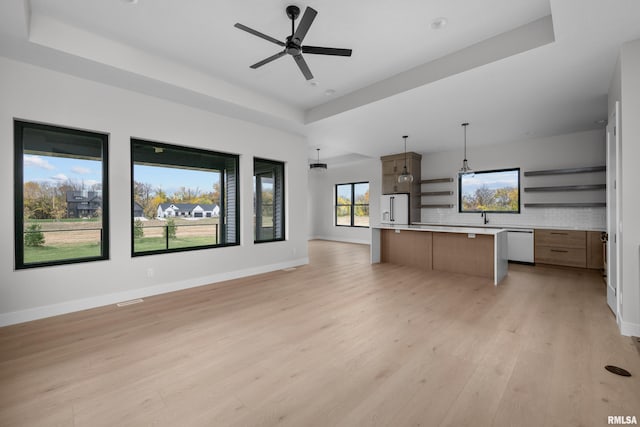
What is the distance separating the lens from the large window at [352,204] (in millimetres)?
10234

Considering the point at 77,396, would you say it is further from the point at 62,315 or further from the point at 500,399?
the point at 500,399

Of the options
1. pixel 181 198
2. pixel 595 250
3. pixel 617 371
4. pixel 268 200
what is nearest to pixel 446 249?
pixel 595 250

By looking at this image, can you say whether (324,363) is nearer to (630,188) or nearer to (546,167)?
(630,188)

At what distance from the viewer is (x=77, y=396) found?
184cm

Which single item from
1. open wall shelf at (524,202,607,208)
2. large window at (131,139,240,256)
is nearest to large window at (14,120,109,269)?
large window at (131,139,240,256)

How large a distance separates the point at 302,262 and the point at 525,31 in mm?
4986

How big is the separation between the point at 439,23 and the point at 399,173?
5404 millimetres

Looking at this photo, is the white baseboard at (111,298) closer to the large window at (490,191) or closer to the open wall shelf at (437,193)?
the open wall shelf at (437,193)

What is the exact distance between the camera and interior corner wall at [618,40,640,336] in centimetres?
271

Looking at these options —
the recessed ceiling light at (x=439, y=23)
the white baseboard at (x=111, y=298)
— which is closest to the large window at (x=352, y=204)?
the white baseboard at (x=111, y=298)

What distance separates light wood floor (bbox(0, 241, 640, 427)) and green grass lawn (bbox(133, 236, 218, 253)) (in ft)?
2.65

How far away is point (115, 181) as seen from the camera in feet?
12.4

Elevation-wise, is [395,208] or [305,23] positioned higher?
[305,23]

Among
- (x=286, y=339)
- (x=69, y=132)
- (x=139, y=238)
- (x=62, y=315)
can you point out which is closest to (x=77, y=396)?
(x=286, y=339)
